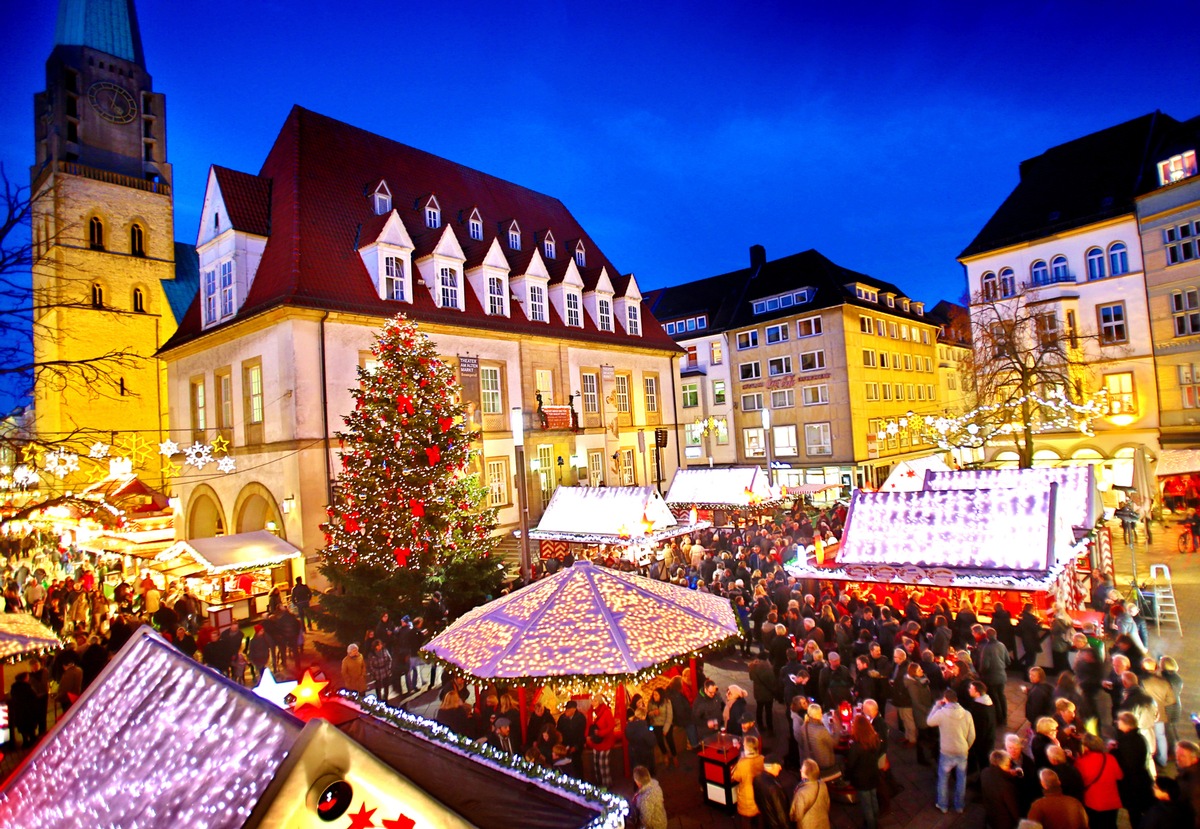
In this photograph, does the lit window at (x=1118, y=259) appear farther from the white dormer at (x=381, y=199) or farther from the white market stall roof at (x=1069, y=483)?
the white dormer at (x=381, y=199)

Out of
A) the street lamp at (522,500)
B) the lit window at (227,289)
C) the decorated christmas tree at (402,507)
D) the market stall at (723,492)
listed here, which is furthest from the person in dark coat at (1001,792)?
the lit window at (227,289)

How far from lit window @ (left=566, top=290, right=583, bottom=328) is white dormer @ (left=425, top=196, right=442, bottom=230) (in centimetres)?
697

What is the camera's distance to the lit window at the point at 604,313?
113 feet

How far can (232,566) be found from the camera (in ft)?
60.5

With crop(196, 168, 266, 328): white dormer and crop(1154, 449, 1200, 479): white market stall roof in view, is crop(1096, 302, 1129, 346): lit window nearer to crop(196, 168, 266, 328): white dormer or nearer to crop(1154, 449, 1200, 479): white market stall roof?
crop(1154, 449, 1200, 479): white market stall roof

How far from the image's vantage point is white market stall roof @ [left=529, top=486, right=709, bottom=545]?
68.0 ft

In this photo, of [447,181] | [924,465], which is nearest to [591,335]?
[447,181]

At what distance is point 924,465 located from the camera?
23109 mm

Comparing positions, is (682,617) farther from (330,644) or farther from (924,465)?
(924,465)

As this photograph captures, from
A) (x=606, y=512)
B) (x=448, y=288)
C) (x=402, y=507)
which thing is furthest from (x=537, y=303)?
(x=402, y=507)

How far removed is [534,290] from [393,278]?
728 cm

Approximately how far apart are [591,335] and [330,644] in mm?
19907

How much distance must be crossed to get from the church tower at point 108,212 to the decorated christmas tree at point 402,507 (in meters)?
24.0

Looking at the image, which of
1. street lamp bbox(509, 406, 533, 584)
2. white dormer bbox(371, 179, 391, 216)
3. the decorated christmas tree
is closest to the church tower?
white dormer bbox(371, 179, 391, 216)
